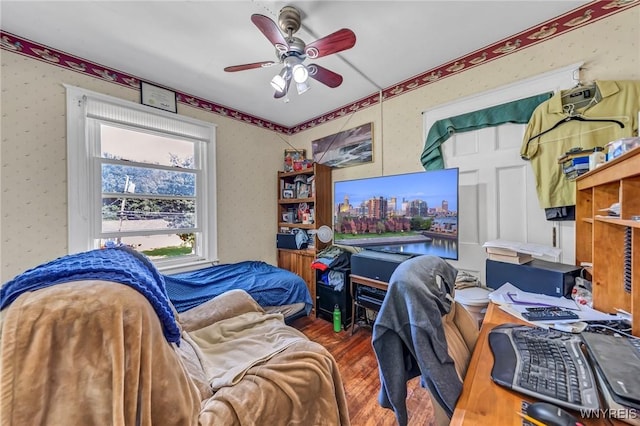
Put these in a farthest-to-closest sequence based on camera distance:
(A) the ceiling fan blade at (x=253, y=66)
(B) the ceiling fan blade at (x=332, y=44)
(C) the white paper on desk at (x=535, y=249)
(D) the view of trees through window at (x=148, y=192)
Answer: (D) the view of trees through window at (x=148, y=192)
(A) the ceiling fan blade at (x=253, y=66)
(C) the white paper on desk at (x=535, y=249)
(B) the ceiling fan blade at (x=332, y=44)

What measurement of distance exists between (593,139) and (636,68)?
18.4 inches

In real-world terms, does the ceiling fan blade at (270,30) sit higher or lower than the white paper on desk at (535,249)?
higher

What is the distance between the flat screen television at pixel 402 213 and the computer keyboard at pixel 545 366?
1029 mm

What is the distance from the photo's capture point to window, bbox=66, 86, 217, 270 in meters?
2.06

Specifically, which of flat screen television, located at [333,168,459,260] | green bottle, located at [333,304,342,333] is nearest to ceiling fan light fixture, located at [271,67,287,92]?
flat screen television, located at [333,168,459,260]

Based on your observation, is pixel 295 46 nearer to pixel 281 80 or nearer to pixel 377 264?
pixel 281 80

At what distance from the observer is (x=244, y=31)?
169 centimetres

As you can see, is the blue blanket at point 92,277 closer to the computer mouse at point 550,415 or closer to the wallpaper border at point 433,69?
the computer mouse at point 550,415

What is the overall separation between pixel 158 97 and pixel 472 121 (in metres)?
2.96

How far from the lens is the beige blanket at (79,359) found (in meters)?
0.53

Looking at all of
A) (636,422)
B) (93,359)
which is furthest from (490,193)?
(93,359)

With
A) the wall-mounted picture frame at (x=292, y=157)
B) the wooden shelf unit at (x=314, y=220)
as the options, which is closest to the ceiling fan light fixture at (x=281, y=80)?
the wooden shelf unit at (x=314, y=220)

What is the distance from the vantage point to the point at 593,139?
1.42 m

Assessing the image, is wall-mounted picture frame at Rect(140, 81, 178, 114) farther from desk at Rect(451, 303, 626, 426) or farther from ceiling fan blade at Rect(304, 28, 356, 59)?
desk at Rect(451, 303, 626, 426)
